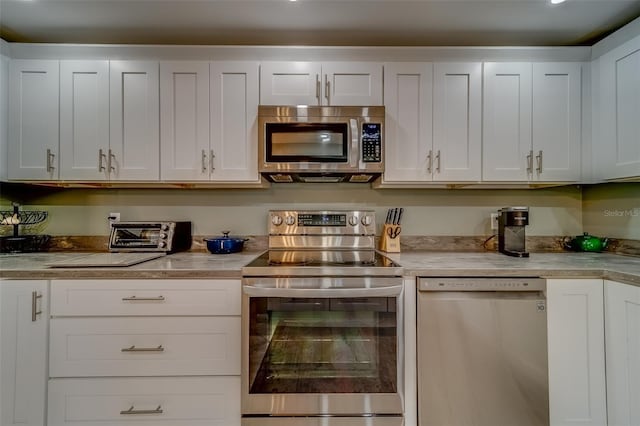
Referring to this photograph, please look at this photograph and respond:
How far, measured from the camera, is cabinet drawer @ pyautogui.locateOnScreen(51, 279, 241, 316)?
152 cm

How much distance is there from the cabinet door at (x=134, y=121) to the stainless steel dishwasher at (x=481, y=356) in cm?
→ 181

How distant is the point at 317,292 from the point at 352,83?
4.25 feet

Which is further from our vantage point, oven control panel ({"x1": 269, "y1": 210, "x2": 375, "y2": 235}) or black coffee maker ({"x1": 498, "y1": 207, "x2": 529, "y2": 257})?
oven control panel ({"x1": 269, "y1": 210, "x2": 375, "y2": 235})

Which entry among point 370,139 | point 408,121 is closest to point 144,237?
point 370,139

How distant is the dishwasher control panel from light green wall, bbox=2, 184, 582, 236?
0.78 m

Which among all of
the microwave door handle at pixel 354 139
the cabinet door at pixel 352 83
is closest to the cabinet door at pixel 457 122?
the cabinet door at pixel 352 83

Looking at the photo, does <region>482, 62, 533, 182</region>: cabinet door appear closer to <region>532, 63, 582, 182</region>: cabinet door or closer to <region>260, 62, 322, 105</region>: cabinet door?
<region>532, 63, 582, 182</region>: cabinet door

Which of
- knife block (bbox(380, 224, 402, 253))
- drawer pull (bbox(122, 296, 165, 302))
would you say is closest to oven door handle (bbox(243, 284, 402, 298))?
drawer pull (bbox(122, 296, 165, 302))

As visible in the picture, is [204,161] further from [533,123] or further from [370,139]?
[533,123]

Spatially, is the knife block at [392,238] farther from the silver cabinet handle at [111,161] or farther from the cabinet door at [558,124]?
the silver cabinet handle at [111,161]

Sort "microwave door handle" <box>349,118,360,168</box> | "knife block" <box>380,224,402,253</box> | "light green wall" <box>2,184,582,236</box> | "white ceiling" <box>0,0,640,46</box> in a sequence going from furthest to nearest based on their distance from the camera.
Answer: "light green wall" <box>2,184,582,236</box> < "knife block" <box>380,224,402,253</box> < "microwave door handle" <box>349,118,360,168</box> < "white ceiling" <box>0,0,640,46</box>

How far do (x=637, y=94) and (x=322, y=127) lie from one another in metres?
1.78

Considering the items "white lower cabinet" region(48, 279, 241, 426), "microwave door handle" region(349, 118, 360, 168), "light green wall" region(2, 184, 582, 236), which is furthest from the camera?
"light green wall" region(2, 184, 582, 236)

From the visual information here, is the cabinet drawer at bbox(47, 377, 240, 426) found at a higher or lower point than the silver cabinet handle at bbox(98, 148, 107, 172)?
lower
